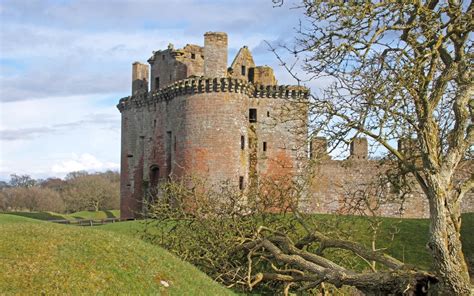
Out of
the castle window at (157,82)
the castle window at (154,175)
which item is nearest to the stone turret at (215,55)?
the castle window at (157,82)

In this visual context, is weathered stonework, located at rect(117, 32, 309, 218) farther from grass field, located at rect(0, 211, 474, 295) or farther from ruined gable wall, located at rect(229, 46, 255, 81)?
grass field, located at rect(0, 211, 474, 295)

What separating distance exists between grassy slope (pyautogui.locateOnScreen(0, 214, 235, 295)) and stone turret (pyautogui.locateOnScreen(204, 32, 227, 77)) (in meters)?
18.9

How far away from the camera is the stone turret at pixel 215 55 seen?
32.0m

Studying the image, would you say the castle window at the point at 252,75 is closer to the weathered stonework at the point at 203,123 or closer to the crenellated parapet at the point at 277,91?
the weathered stonework at the point at 203,123

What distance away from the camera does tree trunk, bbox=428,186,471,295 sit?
417 inches

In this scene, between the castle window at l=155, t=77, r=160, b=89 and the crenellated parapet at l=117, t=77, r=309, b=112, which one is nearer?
the crenellated parapet at l=117, t=77, r=309, b=112

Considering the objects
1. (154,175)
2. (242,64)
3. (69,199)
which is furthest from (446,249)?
(69,199)

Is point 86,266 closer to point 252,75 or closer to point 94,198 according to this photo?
point 252,75

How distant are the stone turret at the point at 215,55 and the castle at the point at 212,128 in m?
0.05

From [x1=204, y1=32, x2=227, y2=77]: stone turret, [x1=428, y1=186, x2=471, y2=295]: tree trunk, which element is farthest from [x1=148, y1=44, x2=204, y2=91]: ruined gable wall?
[x1=428, y1=186, x2=471, y2=295]: tree trunk

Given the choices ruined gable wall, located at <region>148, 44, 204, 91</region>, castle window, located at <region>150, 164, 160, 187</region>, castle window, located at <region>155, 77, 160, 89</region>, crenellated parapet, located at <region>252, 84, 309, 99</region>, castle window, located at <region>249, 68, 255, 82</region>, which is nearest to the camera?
crenellated parapet, located at <region>252, 84, 309, 99</region>

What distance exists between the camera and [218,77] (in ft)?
106

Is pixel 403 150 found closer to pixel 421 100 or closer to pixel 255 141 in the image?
pixel 421 100

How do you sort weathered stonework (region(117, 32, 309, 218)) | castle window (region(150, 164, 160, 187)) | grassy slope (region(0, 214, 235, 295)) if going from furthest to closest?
1. castle window (region(150, 164, 160, 187))
2. weathered stonework (region(117, 32, 309, 218))
3. grassy slope (region(0, 214, 235, 295))
